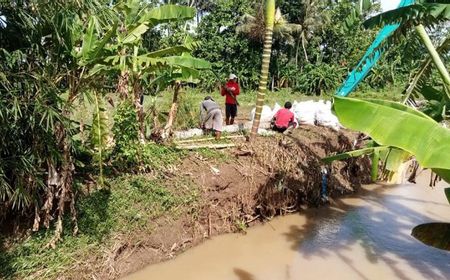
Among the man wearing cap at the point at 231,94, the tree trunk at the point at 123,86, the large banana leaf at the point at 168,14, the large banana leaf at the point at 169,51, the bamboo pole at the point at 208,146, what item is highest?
the large banana leaf at the point at 168,14

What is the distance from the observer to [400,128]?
2910 millimetres

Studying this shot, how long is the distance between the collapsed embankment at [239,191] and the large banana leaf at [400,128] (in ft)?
11.6

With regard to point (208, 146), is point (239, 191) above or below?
below

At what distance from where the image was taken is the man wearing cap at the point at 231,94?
31.9 feet

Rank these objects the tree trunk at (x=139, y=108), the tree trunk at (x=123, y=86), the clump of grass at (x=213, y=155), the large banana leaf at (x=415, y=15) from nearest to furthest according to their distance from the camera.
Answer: the large banana leaf at (x=415, y=15)
the tree trunk at (x=123, y=86)
the tree trunk at (x=139, y=108)
the clump of grass at (x=213, y=155)

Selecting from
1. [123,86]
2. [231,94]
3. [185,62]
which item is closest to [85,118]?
[123,86]

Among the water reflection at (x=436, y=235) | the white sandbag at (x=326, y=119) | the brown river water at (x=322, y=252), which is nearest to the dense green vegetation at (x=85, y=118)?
the brown river water at (x=322, y=252)

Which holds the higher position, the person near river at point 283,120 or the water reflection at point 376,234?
the person near river at point 283,120

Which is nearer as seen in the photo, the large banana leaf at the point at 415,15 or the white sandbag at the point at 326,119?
the large banana leaf at the point at 415,15

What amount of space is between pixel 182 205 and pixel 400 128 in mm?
3848

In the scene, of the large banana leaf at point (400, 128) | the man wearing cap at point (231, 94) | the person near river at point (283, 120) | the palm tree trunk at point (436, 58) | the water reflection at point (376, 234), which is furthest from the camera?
the man wearing cap at point (231, 94)

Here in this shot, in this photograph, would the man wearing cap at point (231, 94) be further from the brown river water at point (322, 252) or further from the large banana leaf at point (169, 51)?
the large banana leaf at point (169, 51)

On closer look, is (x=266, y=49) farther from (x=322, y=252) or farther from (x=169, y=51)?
(x=322, y=252)

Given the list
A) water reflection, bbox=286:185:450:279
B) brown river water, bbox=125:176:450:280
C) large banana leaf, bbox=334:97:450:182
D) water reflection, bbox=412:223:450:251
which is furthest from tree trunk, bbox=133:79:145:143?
water reflection, bbox=412:223:450:251
